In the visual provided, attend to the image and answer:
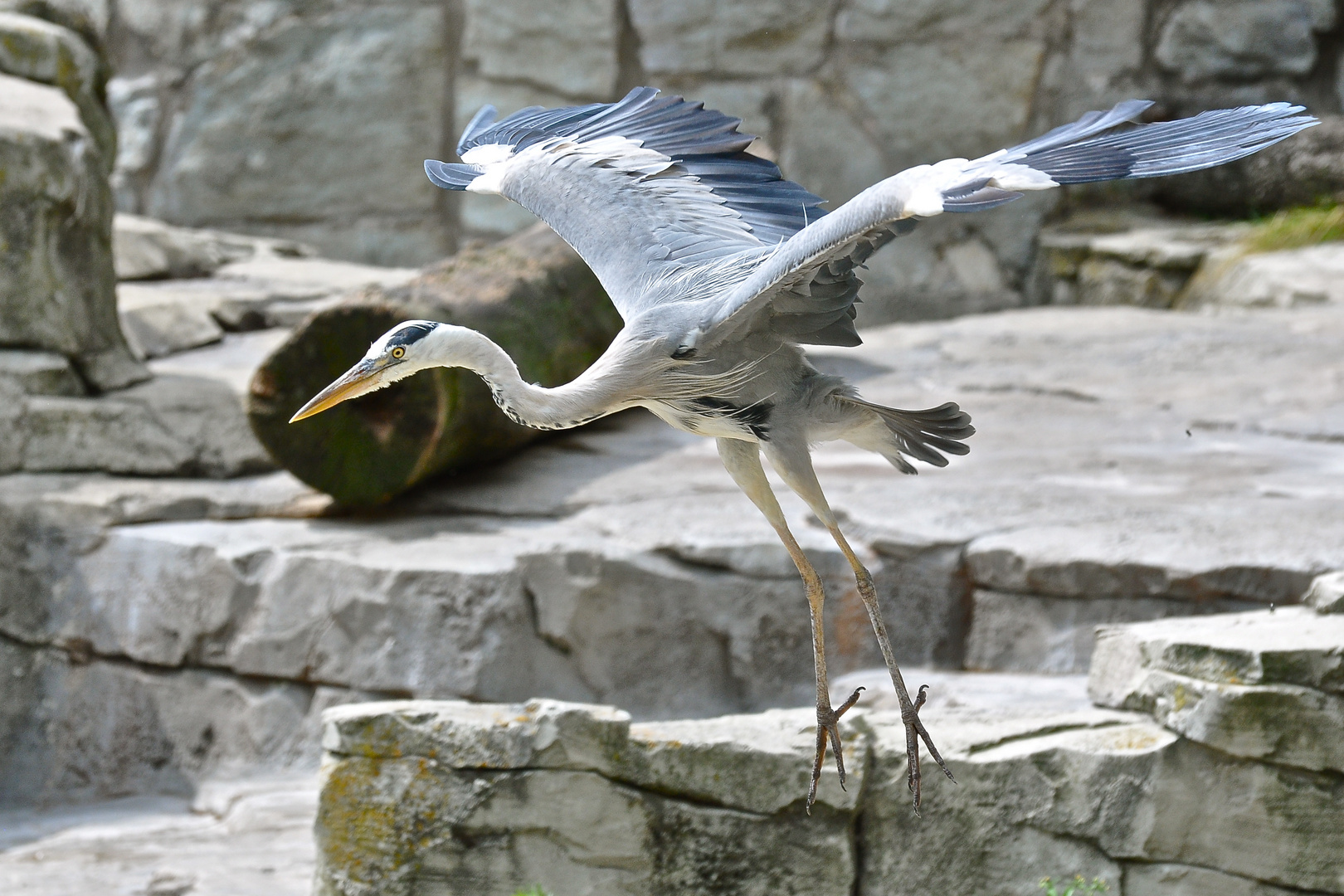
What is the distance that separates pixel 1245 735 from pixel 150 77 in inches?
238

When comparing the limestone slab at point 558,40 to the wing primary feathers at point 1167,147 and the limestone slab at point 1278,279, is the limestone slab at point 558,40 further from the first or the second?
the wing primary feathers at point 1167,147

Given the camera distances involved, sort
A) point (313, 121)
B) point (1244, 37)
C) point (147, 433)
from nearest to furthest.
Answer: point (147, 433) → point (1244, 37) → point (313, 121)

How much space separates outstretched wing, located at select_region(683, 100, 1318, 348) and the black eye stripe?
0.51 meters

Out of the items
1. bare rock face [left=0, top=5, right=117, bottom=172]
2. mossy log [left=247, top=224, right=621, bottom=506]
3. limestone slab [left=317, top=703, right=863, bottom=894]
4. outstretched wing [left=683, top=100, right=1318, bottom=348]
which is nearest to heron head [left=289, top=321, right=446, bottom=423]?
outstretched wing [left=683, top=100, right=1318, bottom=348]

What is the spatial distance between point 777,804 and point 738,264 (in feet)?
3.31

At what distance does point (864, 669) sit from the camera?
3.55 m

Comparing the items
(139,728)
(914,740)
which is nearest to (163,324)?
(139,728)

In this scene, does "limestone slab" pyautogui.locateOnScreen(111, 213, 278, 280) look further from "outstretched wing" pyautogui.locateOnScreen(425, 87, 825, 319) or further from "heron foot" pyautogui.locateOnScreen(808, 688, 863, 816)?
"heron foot" pyautogui.locateOnScreen(808, 688, 863, 816)

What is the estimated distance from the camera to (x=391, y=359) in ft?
7.31

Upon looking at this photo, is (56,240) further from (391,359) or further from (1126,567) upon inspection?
(1126,567)

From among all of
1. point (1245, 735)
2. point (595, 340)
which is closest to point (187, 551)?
point (595, 340)

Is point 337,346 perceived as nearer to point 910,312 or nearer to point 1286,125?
point 1286,125

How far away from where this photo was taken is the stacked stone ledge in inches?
105

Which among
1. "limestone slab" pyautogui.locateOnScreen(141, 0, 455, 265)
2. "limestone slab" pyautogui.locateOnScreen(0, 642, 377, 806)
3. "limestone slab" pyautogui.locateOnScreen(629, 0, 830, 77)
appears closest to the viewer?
"limestone slab" pyautogui.locateOnScreen(0, 642, 377, 806)
